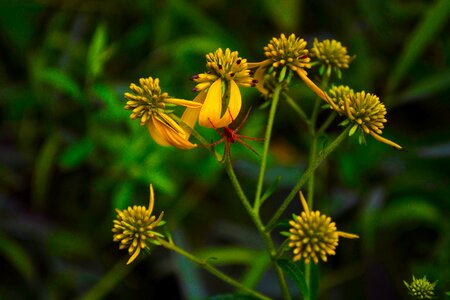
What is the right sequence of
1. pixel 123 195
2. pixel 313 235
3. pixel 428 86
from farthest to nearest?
pixel 428 86
pixel 123 195
pixel 313 235

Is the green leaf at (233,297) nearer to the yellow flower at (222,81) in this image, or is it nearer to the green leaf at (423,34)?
the yellow flower at (222,81)

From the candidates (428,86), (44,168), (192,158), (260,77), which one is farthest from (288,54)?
(44,168)

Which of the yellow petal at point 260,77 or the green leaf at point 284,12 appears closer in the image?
the yellow petal at point 260,77

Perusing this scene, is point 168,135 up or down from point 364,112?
down

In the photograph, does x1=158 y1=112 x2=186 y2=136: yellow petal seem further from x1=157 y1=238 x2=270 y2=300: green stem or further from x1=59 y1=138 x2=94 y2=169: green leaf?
x1=59 y1=138 x2=94 y2=169: green leaf

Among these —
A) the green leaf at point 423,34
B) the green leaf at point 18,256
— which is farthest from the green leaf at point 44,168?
the green leaf at point 423,34

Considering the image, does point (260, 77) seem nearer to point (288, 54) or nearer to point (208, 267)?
point (288, 54)
